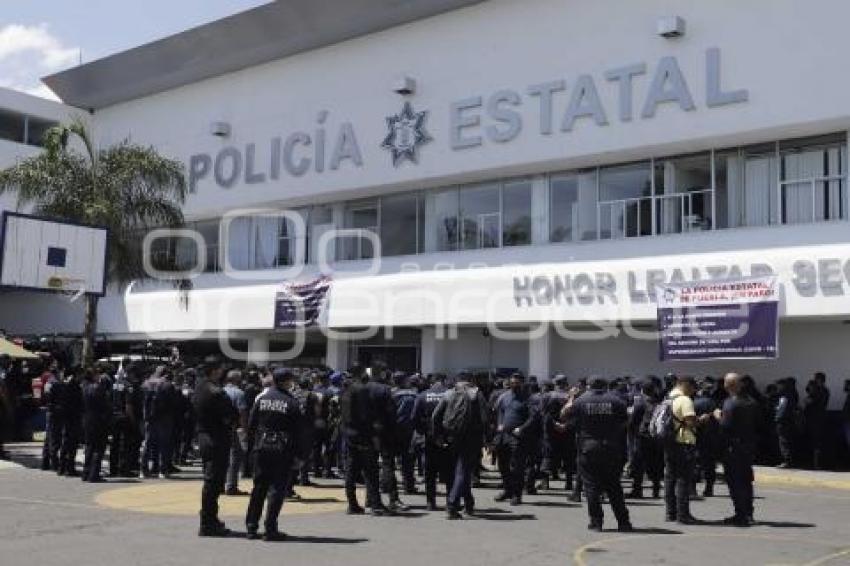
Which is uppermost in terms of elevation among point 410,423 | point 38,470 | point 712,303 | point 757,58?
point 757,58

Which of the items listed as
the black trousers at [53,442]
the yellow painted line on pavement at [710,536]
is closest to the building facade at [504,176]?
the yellow painted line on pavement at [710,536]

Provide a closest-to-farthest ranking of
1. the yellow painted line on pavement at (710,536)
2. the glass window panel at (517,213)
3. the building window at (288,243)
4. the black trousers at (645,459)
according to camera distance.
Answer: the yellow painted line on pavement at (710,536) → the black trousers at (645,459) → the glass window panel at (517,213) → the building window at (288,243)

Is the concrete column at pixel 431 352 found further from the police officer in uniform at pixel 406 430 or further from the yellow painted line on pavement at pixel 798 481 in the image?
the police officer in uniform at pixel 406 430

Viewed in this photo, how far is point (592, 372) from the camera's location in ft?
86.3

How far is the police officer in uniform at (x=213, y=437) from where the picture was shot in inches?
422

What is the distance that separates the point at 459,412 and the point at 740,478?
3.50 meters

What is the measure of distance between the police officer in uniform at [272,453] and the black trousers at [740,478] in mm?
5353

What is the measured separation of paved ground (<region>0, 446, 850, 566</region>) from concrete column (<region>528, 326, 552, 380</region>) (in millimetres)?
11070

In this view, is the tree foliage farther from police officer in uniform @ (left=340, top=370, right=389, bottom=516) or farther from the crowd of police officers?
police officer in uniform @ (left=340, top=370, right=389, bottom=516)

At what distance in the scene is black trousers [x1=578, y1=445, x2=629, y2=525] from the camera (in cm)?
1142

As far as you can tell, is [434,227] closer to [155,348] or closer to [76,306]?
[155,348]

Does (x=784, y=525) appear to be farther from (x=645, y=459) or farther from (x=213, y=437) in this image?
(x=213, y=437)

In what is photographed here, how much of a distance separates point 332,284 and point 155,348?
25.9ft

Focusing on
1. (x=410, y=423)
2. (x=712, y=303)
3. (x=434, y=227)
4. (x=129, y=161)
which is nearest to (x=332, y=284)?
(x=434, y=227)
